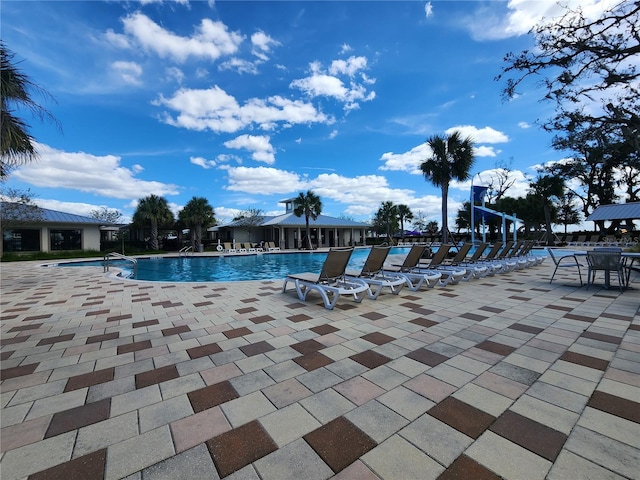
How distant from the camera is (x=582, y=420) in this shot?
1854mm

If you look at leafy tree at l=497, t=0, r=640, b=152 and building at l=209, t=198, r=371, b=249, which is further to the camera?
building at l=209, t=198, r=371, b=249

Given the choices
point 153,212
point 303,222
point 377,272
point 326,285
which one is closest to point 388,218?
point 303,222

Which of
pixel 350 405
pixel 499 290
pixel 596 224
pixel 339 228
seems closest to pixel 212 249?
pixel 339 228

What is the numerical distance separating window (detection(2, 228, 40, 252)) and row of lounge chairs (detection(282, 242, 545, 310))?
26144mm

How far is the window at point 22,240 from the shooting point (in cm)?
2123

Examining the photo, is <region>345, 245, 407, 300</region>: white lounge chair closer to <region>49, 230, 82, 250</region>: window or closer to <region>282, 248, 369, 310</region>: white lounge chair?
<region>282, 248, 369, 310</region>: white lounge chair

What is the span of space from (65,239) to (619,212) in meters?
45.6

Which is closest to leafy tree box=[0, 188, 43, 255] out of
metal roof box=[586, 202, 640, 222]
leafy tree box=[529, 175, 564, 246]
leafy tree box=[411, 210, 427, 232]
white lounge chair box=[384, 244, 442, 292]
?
white lounge chair box=[384, 244, 442, 292]

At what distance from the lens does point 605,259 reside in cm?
600

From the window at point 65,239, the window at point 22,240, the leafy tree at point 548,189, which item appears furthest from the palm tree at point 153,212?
the leafy tree at point 548,189

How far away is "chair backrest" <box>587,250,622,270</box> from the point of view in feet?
19.0

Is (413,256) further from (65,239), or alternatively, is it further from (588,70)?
(65,239)

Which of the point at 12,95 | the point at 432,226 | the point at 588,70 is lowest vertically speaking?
the point at 432,226

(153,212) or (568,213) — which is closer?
(153,212)
